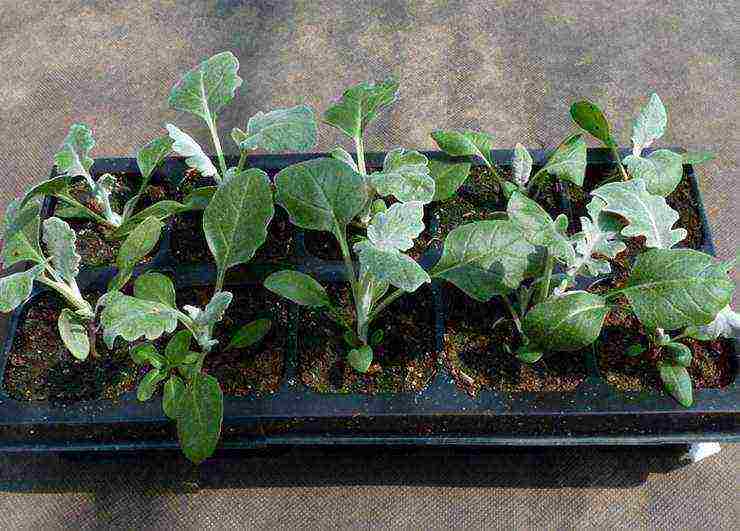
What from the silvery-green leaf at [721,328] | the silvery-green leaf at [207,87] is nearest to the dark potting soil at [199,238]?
the silvery-green leaf at [207,87]

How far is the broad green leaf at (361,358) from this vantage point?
3.08 ft

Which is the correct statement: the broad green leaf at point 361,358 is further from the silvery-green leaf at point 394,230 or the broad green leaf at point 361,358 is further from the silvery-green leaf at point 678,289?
the silvery-green leaf at point 678,289

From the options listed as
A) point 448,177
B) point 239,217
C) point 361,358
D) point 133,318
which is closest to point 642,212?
point 448,177

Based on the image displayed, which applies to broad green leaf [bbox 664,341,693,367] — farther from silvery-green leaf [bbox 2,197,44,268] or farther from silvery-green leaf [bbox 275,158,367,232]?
silvery-green leaf [bbox 2,197,44,268]

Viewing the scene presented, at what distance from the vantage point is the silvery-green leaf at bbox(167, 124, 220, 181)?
99 cm

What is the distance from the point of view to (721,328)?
3.02ft

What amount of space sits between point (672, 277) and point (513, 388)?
0.80 feet

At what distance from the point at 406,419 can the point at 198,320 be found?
0.96ft

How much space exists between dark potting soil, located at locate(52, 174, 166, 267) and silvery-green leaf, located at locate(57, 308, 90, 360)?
0.44 feet

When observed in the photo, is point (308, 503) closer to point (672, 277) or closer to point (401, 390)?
point (401, 390)

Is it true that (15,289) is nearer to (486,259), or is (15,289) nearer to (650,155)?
(486,259)

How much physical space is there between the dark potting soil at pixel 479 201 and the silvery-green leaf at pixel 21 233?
1.86 ft

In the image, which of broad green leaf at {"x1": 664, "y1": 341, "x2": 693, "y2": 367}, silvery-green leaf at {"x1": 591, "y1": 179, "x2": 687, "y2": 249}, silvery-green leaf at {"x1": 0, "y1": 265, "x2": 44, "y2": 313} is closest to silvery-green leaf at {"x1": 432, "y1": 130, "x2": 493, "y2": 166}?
silvery-green leaf at {"x1": 591, "y1": 179, "x2": 687, "y2": 249}

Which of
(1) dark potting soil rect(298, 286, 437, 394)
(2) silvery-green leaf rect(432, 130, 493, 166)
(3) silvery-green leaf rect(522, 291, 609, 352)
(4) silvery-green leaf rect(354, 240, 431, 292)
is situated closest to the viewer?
(4) silvery-green leaf rect(354, 240, 431, 292)
